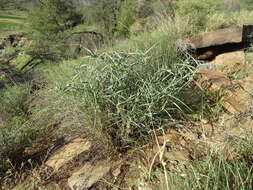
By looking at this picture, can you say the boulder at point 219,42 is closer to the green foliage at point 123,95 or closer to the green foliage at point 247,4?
the green foliage at point 123,95

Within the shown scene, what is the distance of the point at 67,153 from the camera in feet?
4.23

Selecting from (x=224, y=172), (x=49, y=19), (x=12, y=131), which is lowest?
(x=12, y=131)

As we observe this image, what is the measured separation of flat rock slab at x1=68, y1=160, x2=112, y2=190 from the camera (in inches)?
39.9

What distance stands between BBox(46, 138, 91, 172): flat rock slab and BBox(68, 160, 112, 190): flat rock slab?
6.4 inches


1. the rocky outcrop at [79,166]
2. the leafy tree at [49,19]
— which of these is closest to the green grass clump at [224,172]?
the rocky outcrop at [79,166]

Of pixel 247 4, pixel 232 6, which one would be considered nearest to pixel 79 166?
pixel 247 4

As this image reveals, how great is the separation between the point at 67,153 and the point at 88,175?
0.33 meters

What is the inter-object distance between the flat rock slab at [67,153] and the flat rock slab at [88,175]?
0.16 metres

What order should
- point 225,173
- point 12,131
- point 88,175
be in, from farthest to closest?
point 12,131 → point 88,175 → point 225,173

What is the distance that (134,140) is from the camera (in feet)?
3.87

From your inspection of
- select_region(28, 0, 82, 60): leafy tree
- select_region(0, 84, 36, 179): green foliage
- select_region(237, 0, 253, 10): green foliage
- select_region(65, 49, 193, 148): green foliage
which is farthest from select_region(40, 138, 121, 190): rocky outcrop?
select_region(237, 0, 253, 10): green foliage

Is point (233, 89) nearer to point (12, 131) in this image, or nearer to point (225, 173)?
point (225, 173)

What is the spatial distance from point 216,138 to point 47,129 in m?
1.55

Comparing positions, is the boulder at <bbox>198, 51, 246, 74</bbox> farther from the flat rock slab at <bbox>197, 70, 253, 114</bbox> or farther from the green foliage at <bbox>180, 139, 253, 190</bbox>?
A: the green foliage at <bbox>180, 139, 253, 190</bbox>
